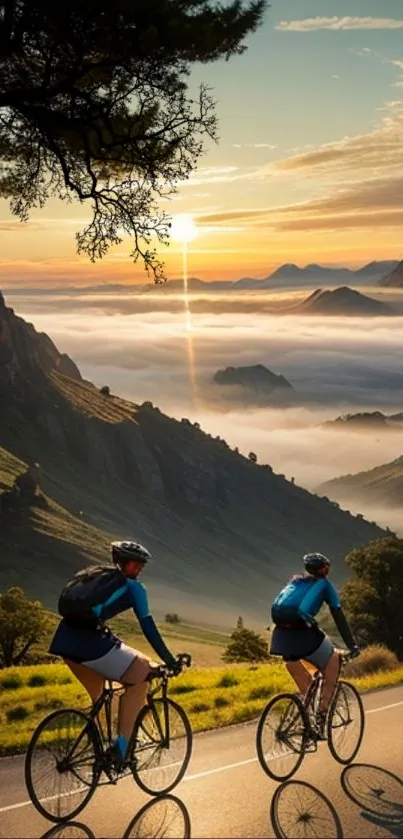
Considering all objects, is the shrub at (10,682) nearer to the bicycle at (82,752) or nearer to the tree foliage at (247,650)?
the bicycle at (82,752)

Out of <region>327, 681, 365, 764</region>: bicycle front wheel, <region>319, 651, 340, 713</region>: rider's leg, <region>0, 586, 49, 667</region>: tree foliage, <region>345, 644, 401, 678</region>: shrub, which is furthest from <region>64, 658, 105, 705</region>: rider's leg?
<region>0, 586, 49, 667</region>: tree foliage

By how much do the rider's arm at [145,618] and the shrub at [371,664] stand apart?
13.9 m

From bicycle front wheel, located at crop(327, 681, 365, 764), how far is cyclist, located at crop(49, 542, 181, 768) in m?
2.50

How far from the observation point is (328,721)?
35.0ft

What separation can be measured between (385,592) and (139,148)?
55.4 metres

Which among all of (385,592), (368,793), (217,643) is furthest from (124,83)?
(217,643)

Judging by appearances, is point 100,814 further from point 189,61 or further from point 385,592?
point 385,592

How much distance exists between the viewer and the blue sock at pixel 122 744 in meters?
9.08

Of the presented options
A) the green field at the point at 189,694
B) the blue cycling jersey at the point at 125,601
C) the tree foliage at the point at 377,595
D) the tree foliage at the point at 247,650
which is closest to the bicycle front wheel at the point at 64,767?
the blue cycling jersey at the point at 125,601

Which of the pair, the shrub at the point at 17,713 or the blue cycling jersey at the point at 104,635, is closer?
the blue cycling jersey at the point at 104,635

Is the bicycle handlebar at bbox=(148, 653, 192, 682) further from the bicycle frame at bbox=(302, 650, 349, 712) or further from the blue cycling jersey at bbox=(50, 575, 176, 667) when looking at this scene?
the bicycle frame at bbox=(302, 650, 349, 712)

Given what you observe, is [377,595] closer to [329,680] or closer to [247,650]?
[247,650]

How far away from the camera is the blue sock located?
357 inches

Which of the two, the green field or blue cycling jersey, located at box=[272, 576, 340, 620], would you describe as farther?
the green field
